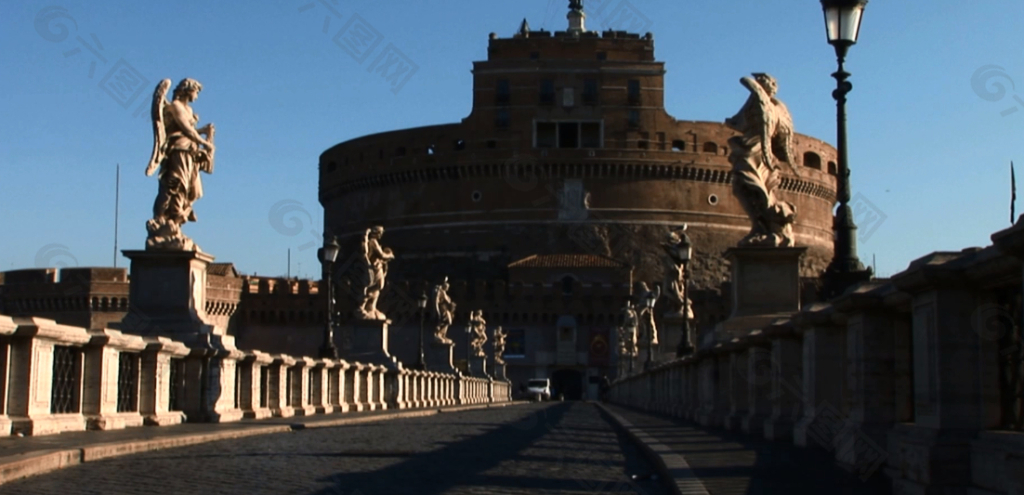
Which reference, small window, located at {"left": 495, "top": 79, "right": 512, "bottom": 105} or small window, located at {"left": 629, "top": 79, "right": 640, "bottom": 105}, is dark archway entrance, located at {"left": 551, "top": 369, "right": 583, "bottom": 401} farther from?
small window, located at {"left": 629, "top": 79, "right": 640, "bottom": 105}

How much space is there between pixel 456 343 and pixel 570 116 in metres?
18.2

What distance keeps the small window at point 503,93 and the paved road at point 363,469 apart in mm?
76799

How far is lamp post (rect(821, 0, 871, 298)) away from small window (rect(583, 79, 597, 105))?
78.3 metres

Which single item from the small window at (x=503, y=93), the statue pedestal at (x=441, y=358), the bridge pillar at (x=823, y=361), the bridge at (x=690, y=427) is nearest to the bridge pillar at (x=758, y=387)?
the bridge at (x=690, y=427)

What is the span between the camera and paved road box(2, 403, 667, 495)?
286 inches

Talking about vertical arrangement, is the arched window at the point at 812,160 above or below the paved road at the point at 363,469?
above

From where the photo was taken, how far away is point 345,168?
95812mm

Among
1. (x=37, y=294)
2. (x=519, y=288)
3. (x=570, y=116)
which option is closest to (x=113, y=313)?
(x=37, y=294)

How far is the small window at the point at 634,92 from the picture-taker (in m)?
89.1

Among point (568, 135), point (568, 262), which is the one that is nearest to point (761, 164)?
point (568, 262)

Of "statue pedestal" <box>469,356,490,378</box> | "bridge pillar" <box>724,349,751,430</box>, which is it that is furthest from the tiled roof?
"bridge pillar" <box>724,349,751,430</box>

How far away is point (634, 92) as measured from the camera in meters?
89.2

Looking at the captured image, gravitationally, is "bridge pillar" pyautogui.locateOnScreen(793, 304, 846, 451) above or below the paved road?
above

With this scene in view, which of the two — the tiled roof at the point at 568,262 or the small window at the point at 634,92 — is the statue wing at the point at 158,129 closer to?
the tiled roof at the point at 568,262
